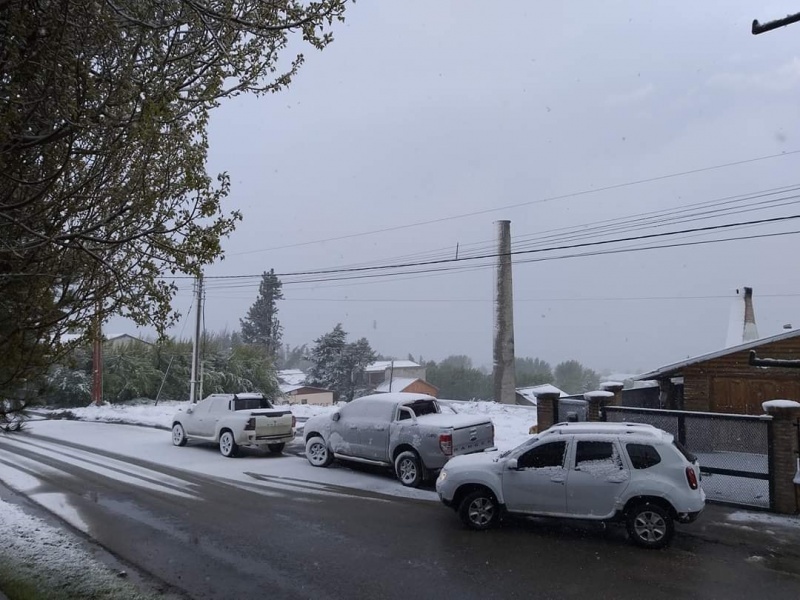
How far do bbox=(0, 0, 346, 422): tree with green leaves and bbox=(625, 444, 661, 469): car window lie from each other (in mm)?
6035

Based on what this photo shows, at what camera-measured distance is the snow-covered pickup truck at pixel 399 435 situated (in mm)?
11750

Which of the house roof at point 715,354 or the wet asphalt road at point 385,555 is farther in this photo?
the house roof at point 715,354

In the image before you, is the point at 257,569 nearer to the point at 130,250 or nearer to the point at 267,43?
the point at 130,250

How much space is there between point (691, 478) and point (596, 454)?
1.21 m

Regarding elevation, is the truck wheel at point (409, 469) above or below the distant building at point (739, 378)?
below

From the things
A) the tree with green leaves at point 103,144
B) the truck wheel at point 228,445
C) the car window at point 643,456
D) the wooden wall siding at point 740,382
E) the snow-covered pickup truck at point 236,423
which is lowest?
the truck wheel at point 228,445

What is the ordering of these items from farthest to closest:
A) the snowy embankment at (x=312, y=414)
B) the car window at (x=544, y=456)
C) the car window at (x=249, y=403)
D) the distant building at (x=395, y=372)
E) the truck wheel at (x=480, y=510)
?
the distant building at (x=395, y=372)
the snowy embankment at (x=312, y=414)
the car window at (x=249, y=403)
the truck wheel at (x=480, y=510)
the car window at (x=544, y=456)

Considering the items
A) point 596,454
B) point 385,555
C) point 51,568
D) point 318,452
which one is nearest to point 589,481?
point 596,454

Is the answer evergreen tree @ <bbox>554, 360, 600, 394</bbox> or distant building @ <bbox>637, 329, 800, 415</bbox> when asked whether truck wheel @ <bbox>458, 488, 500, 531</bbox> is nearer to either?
distant building @ <bbox>637, 329, 800, 415</bbox>

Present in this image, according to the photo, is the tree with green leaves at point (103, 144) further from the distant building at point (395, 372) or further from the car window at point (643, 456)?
the distant building at point (395, 372)

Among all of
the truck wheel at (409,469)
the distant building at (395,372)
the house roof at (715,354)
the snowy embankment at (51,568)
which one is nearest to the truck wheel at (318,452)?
the truck wheel at (409,469)

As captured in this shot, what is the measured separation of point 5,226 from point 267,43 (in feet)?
10.3

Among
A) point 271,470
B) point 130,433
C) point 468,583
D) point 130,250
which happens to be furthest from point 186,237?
point 130,433

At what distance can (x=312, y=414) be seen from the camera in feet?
79.5
